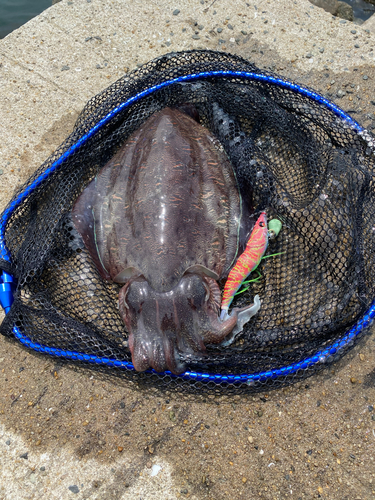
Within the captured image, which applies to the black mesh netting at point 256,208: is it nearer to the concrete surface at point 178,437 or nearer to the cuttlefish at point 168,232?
the cuttlefish at point 168,232

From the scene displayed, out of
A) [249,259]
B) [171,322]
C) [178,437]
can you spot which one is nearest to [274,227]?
[249,259]

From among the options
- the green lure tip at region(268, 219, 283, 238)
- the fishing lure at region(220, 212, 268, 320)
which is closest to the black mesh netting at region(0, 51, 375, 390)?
the green lure tip at region(268, 219, 283, 238)

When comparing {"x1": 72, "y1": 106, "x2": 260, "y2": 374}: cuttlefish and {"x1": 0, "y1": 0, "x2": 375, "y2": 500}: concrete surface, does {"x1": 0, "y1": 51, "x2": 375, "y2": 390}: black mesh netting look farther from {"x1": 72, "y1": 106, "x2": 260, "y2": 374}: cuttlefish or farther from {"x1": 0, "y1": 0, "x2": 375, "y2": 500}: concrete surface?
{"x1": 0, "y1": 0, "x2": 375, "y2": 500}: concrete surface

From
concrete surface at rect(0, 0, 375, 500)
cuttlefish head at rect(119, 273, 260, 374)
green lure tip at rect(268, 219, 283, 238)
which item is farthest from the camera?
green lure tip at rect(268, 219, 283, 238)

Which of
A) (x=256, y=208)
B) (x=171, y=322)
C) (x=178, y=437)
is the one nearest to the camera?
(x=171, y=322)

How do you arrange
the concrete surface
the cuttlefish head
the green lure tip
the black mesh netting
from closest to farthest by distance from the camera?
the cuttlefish head
the concrete surface
the black mesh netting
the green lure tip

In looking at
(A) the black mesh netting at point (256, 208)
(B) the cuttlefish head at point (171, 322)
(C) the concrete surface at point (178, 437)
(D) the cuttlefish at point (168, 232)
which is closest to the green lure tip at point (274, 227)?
(A) the black mesh netting at point (256, 208)

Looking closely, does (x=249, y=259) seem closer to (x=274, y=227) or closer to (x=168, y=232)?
(x=274, y=227)
